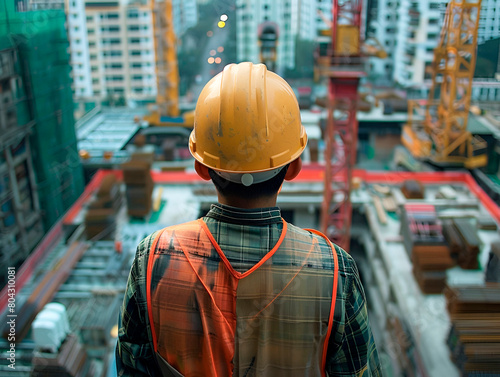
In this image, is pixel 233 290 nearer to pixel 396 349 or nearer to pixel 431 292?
pixel 396 349

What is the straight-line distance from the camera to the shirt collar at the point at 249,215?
101 centimetres

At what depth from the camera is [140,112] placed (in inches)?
608

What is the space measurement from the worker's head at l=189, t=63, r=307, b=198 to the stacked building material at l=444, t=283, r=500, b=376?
3.49 meters

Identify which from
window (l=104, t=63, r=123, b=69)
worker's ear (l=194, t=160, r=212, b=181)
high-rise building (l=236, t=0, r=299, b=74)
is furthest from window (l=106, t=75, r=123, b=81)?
worker's ear (l=194, t=160, r=212, b=181)

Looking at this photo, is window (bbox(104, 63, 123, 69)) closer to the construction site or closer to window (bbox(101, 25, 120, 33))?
window (bbox(101, 25, 120, 33))

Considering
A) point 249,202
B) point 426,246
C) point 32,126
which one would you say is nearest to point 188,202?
point 426,246

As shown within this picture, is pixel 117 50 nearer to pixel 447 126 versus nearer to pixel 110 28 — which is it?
pixel 110 28

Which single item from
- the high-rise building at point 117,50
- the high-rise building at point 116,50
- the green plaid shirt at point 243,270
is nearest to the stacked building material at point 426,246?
the green plaid shirt at point 243,270

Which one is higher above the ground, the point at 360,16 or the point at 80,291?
the point at 360,16

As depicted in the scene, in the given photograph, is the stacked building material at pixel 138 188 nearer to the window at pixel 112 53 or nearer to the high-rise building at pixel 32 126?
the high-rise building at pixel 32 126

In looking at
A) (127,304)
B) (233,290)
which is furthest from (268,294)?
(127,304)

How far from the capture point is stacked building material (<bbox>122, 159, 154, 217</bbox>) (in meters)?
8.60

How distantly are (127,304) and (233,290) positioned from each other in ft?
0.82

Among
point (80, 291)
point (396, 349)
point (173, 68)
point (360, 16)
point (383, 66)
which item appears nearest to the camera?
point (396, 349)
